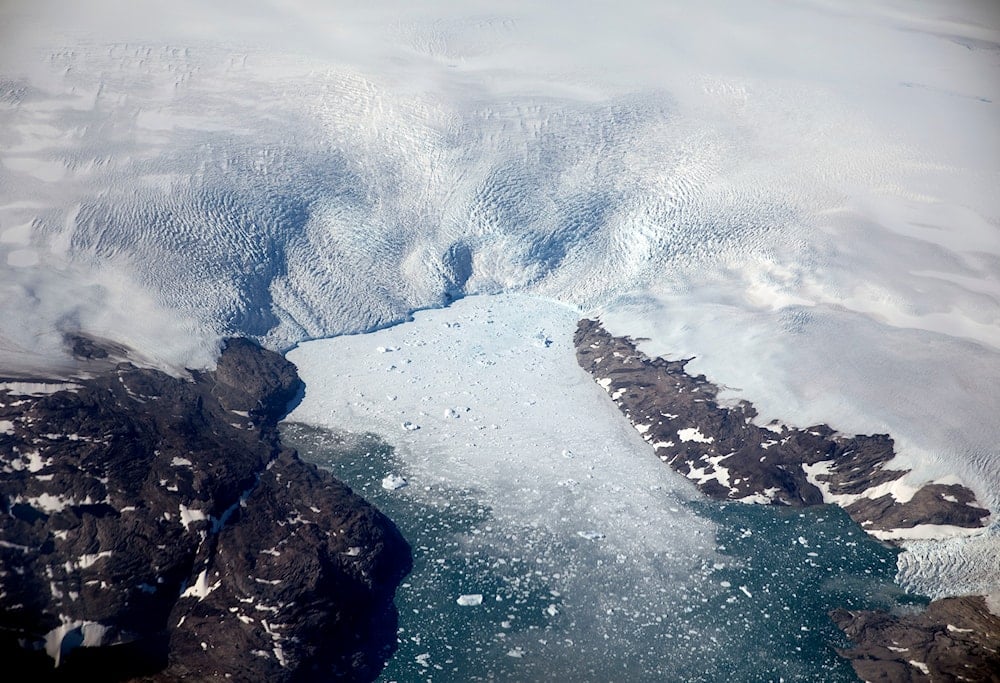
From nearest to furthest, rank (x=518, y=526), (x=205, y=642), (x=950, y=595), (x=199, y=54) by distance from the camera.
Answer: (x=205, y=642) → (x=950, y=595) → (x=518, y=526) → (x=199, y=54)

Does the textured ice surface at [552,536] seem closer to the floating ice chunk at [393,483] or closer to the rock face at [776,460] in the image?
the floating ice chunk at [393,483]

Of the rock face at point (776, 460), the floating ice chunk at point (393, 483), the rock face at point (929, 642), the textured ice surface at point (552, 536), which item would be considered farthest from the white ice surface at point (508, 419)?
the rock face at point (929, 642)

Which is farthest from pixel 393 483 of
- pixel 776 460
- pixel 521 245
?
pixel 521 245

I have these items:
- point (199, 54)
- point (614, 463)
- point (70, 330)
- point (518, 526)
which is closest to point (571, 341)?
point (614, 463)

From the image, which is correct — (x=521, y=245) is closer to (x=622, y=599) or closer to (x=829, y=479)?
(x=829, y=479)

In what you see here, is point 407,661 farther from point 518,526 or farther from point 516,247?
point 516,247

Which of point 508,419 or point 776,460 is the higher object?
point 776,460
